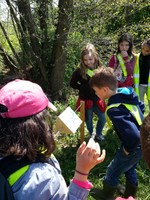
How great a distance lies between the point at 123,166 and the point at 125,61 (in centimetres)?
239

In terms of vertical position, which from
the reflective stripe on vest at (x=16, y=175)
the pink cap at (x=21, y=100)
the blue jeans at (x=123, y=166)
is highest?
the pink cap at (x=21, y=100)

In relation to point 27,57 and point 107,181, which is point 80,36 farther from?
point 107,181

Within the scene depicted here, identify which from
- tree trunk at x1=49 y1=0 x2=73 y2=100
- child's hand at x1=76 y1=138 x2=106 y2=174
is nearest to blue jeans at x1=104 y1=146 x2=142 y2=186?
child's hand at x1=76 y1=138 x2=106 y2=174

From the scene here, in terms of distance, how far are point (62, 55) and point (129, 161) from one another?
158 inches

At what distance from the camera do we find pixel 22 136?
1.36 m

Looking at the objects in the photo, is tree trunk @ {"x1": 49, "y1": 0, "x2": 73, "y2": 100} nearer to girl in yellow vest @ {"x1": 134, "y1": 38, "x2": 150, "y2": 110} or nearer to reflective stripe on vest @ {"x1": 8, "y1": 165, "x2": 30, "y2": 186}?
girl in yellow vest @ {"x1": 134, "y1": 38, "x2": 150, "y2": 110}

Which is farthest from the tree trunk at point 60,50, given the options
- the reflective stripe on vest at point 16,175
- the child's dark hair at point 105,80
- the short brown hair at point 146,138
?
the short brown hair at point 146,138

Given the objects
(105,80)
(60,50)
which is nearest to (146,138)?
(105,80)

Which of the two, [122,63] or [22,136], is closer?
[22,136]

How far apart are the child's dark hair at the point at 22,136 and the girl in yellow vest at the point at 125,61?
3.58 m

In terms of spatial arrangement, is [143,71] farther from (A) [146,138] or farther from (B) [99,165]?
(A) [146,138]

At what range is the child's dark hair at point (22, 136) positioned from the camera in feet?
4.45

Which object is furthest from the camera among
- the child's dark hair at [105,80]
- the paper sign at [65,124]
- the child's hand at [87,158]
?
the child's dark hair at [105,80]

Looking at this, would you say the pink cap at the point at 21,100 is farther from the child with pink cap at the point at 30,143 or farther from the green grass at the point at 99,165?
the green grass at the point at 99,165
